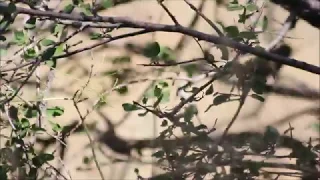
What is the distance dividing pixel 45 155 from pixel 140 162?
0.85ft

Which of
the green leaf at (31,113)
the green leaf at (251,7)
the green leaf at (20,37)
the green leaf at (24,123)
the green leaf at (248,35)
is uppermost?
the green leaf at (251,7)

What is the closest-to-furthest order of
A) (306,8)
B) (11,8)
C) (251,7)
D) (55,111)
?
1. (11,8)
2. (251,7)
3. (306,8)
4. (55,111)

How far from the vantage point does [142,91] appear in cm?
140

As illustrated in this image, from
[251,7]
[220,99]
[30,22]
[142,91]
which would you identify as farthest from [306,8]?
[30,22]

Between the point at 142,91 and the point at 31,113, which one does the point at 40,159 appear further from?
the point at 142,91

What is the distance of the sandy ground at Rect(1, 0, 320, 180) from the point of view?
1.32 meters

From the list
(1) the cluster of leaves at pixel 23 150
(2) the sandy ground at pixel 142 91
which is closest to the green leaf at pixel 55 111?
(1) the cluster of leaves at pixel 23 150

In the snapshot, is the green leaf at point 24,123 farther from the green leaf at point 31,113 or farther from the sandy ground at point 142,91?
the sandy ground at point 142,91

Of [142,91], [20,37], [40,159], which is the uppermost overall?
[20,37]

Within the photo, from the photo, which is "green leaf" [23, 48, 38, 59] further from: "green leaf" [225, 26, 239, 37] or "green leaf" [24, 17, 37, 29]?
"green leaf" [225, 26, 239, 37]

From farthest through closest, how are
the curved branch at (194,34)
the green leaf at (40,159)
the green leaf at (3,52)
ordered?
the green leaf at (3,52), the green leaf at (40,159), the curved branch at (194,34)

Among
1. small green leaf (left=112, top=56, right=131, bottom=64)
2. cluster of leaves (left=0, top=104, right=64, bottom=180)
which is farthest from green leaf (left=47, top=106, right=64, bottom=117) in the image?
small green leaf (left=112, top=56, right=131, bottom=64)

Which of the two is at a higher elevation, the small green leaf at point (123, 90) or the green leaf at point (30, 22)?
the green leaf at point (30, 22)

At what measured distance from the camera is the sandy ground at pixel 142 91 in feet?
4.33
